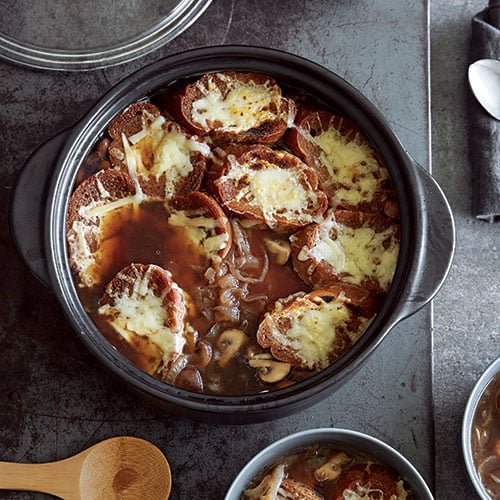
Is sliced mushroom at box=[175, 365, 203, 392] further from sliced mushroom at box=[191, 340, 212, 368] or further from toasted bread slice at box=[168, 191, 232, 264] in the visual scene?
toasted bread slice at box=[168, 191, 232, 264]

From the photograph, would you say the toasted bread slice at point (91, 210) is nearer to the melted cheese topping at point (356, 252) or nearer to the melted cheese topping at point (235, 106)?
the melted cheese topping at point (235, 106)

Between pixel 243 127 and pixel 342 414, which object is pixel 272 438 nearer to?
pixel 342 414

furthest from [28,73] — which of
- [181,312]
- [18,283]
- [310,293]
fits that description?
[310,293]

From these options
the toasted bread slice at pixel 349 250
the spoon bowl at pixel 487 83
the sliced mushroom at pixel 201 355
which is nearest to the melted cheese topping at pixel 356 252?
the toasted bread slice at pixel 349 250

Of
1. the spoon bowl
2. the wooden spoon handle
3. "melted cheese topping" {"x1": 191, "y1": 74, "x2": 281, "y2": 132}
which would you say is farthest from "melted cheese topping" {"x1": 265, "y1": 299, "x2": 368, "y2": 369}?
the spoon bowl

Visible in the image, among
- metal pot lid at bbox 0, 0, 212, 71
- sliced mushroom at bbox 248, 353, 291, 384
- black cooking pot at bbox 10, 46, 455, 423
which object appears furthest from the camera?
metal pot lid at bbox 0, 0, 212, 71

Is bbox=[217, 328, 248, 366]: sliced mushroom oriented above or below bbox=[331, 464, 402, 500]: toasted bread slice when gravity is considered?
above

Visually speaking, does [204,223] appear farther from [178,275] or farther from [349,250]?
[349,250]
